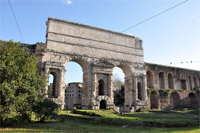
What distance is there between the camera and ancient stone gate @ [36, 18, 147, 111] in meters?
19.4

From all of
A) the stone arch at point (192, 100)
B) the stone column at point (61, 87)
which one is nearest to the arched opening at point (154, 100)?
the stone arch at point (192, 100)

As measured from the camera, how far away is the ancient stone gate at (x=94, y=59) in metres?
19.4

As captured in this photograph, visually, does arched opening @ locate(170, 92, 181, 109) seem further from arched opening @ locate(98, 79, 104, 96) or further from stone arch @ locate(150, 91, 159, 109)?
arched opening @ locate(98, 79, 104, 96)

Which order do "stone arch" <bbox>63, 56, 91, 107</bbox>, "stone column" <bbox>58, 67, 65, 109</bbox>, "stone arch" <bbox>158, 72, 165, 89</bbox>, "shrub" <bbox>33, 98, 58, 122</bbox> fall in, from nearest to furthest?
"shrub" <bbox>33, 98, 58, 122</bbox> < "stone column" <bbox>58, 67, 65, 109</bbox> < "stone arch" <bbox>63, 56, 91, 107</bbox> < "stone arch" <bbox>158, 72, 165, 89</bbox>

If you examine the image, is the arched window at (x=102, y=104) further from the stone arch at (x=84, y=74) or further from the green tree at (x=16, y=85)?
the green tree at (x=16, y=85)

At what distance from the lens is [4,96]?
8211 millimetres

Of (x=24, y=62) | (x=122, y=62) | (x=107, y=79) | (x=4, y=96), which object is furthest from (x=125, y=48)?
(x=4, y=96)

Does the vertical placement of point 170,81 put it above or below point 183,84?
above

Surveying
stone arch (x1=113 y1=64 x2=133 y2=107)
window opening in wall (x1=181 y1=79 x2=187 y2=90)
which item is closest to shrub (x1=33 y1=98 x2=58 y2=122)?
stone arch (x1=113 y1=64 x2=133 y2=107)

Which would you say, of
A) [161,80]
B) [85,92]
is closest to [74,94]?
[85,92]

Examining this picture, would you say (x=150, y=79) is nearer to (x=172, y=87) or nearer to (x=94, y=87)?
(x=172, y=87)

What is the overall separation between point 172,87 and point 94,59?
16189 millimetres

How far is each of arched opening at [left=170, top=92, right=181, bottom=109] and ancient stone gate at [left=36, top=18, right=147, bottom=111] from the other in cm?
868

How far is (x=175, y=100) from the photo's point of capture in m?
29.8
